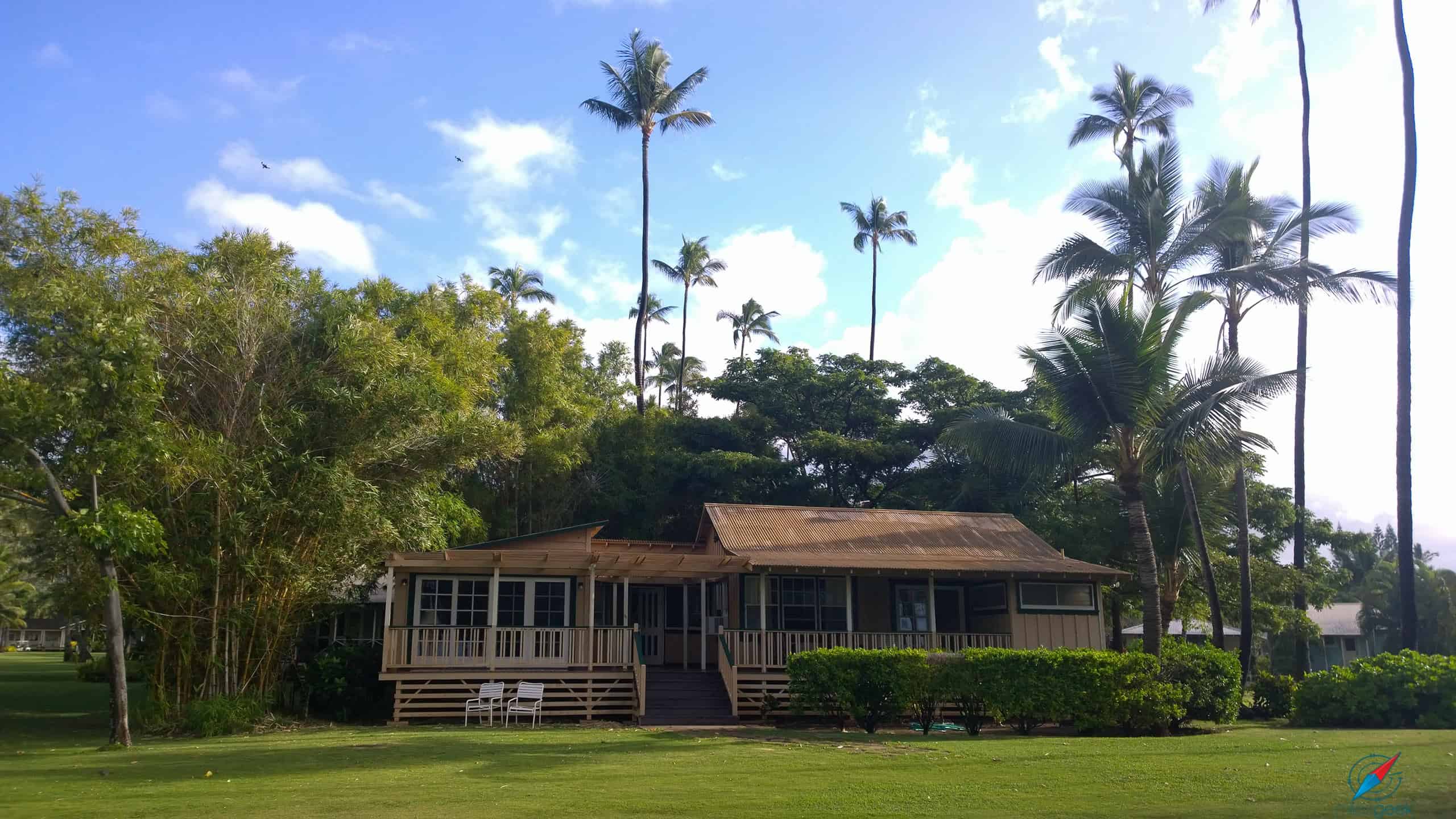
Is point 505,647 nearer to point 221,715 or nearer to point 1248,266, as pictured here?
point 221,715

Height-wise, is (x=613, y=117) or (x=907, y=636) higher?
(x=613, y=117)

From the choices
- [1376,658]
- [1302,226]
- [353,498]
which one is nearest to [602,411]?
[353,498]

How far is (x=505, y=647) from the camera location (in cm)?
1781

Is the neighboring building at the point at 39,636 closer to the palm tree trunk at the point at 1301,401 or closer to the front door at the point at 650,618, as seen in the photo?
the front door at the point at 650,618

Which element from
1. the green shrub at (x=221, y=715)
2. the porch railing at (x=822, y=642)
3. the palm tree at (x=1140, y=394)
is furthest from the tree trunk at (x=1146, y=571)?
the green shrub at (x=221, y=715)

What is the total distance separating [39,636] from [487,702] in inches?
3473

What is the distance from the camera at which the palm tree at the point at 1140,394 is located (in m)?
17.5

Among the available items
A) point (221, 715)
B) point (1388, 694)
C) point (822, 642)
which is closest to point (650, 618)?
point (822, 642)

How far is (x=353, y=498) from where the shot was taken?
1581cm

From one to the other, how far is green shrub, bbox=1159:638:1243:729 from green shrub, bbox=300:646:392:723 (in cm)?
1376

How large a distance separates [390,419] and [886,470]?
20.5m

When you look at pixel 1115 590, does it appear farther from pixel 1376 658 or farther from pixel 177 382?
pixel 177 382

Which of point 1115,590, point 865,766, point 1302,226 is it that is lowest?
point 865,766

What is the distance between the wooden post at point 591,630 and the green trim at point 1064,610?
8.20 metres
